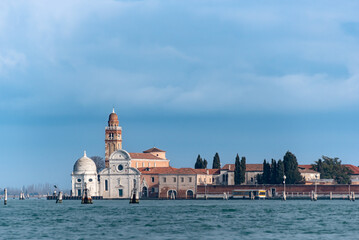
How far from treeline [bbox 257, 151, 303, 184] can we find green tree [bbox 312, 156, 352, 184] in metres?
7.23

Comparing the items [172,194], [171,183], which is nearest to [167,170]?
[171,183]

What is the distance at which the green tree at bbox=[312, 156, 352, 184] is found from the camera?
101375mm

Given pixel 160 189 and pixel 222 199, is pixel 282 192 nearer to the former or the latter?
pixel 222 199

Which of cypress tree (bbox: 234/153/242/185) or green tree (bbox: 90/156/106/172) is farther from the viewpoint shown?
green tree (bbox: 90/156/106/172)

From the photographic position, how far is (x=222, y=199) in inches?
3971

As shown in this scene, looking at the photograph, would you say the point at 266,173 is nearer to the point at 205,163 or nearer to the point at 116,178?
the point at 205,163

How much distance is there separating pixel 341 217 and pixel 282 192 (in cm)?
4333

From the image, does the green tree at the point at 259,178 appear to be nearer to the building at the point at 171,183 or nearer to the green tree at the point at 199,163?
the building at the point at 171,183

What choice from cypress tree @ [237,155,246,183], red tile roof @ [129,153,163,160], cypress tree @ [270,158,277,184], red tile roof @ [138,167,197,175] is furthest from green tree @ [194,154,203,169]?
cypress tree @ [270,158,277,184]

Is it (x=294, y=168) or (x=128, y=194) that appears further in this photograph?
(x=128, y=194)

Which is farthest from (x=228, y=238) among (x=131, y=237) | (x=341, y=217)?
(x=341, y=217)

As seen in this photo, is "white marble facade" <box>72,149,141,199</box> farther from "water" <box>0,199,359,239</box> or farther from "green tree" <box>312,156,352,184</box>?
"water" <box>0,199,359,239</box>

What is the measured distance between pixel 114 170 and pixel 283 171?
25969 millimetres

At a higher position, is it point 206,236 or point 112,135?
point 112,135
